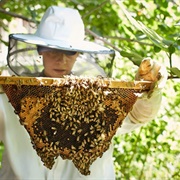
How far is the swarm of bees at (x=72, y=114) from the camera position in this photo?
6.20 ft

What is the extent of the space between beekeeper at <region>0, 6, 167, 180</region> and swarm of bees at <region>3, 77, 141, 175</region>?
18cm

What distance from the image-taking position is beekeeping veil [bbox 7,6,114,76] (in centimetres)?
226

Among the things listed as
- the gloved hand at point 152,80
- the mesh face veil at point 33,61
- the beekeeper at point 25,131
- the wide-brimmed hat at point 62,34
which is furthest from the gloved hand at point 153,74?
the mesh face veil at point 33,61

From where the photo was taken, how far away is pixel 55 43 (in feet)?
7.19

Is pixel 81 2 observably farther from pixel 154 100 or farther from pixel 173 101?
pixel 154 100

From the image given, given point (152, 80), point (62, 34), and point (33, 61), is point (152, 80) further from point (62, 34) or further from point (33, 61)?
point (33, 61)

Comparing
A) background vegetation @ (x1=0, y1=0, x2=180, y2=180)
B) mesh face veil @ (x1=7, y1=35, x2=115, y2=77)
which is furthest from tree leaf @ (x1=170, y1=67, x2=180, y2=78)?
background vegetation @ (x1=0, y1=0, x2=180, y2=180)

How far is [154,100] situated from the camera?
209 cm

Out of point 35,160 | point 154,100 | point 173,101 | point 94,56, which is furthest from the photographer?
point 173,101

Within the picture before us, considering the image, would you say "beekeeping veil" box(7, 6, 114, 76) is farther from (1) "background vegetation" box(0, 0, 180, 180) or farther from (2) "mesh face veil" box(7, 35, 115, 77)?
(1) "background vegetation" box(0, 0, 180, 180)

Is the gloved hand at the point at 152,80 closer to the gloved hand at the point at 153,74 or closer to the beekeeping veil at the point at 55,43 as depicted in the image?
the gloved hand at the point at 153,74

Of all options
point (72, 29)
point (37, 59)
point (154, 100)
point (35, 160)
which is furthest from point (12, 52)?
point (154, 100)

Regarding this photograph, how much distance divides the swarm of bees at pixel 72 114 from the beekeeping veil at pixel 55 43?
297 mm

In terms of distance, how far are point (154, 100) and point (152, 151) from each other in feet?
5.06
